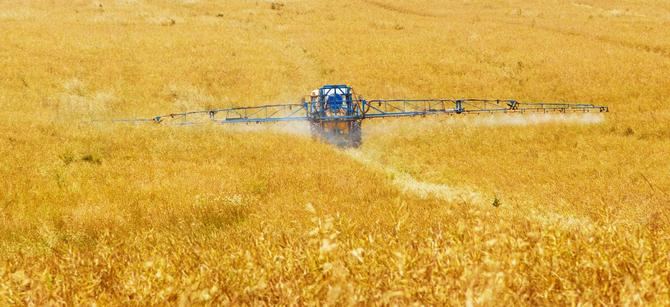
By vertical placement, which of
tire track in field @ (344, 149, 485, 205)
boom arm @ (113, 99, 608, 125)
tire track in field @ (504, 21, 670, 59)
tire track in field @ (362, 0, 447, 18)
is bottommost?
tire track in field @ (344, 149, 485, 205)

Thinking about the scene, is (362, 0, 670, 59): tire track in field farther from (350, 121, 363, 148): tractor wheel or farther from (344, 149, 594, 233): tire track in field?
(344, 149, 594, 233): tire track in field

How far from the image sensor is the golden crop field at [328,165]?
2707 mm

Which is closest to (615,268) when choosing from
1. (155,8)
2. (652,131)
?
(652,131)

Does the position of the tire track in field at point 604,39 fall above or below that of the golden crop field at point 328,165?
above

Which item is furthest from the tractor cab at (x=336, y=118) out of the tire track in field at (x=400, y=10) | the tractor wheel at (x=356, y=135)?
the tire track in field at (x=400, y=10)

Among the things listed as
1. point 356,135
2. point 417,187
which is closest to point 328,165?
point 417,187

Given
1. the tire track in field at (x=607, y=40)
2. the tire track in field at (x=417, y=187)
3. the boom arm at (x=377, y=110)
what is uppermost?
the tire track in field at (x=607, y=40)

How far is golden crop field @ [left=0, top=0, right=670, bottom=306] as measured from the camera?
2707mm

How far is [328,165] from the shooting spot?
1213cm

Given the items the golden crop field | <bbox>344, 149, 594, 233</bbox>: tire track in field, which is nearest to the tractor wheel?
<bbox>344, 149, 594, 233</bbox>: tire track in field

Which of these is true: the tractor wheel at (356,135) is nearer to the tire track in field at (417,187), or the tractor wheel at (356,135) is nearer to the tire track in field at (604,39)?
the tire track in field at (417,187)

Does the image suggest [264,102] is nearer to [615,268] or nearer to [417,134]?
[417,134]

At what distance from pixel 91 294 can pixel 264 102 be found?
23044mm

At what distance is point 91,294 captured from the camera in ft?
9.50
